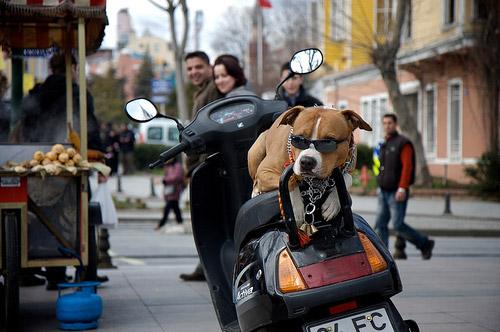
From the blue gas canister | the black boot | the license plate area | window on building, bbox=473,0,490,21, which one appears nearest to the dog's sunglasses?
the license plate area

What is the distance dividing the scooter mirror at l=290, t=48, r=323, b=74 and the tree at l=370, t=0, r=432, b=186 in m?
19.9

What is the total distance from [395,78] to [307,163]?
71.3 feet

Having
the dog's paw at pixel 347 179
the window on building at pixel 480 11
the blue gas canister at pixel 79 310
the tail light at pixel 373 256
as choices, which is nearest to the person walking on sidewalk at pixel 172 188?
the blue gas canister at pixel 79 310

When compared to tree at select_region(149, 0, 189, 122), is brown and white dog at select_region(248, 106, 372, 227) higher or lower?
lower

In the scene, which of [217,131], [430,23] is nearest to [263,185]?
[217,131]

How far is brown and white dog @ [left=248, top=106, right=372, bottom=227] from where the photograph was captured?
3.26 m

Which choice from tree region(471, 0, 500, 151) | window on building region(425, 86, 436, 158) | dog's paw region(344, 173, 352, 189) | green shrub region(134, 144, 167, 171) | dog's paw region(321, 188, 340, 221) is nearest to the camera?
dog's paw region(321, 188, 340, 221)

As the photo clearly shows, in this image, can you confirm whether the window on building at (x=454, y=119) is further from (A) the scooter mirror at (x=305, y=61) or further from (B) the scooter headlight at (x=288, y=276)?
(B) the scooter headlight at (x=288, y=276)

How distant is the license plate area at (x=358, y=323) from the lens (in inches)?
123

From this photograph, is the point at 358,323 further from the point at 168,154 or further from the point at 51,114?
the point at 51,114

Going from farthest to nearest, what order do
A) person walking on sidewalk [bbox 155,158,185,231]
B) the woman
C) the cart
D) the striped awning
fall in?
person walking on sidewalk [bbox 155,158,185,231] → the woman → the striped awning → the cart

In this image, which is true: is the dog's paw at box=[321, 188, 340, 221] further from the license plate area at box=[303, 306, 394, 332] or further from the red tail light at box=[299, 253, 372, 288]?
the license plate area at box=[303, 306, 394, 332]

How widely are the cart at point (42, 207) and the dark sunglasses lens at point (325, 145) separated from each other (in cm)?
262

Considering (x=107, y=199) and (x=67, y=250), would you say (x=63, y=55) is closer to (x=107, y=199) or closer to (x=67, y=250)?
(x=107, y=199)
